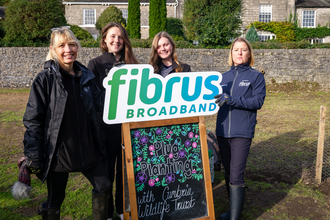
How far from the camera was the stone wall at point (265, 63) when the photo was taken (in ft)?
42.7

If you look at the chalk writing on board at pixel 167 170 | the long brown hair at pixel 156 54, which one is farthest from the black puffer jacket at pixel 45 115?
the long brown hair at pixel 156 54

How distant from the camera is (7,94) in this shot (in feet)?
38.4

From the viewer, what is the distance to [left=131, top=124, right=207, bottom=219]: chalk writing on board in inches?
98.3

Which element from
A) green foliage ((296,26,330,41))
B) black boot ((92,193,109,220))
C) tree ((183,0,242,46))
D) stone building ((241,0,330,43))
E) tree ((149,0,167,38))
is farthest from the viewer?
stone building ((241,0,330,43))

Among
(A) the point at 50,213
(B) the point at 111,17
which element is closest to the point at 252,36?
(B) the point at 111,17

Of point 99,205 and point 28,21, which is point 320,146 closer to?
point 99,205

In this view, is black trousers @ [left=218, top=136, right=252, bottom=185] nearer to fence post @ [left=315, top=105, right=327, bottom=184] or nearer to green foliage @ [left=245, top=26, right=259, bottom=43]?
fence post @ [left=315, top=105, right=327, bottom=184]

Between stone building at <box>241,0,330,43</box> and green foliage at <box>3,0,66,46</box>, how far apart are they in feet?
52.4

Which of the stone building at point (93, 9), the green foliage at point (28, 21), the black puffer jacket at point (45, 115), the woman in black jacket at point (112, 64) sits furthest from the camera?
the stone building at point (93, 9)

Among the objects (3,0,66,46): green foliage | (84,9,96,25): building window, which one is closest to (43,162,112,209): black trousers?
(3,0,66,46): green foliage

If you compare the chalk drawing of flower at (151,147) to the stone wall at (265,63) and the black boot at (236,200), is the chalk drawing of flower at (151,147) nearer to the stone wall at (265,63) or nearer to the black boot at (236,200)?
the black boot at (236,200)

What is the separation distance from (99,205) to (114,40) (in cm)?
166

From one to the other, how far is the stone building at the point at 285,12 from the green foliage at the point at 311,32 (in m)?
0.55

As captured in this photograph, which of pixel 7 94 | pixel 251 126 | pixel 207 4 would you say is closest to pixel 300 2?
pixel 207 4
